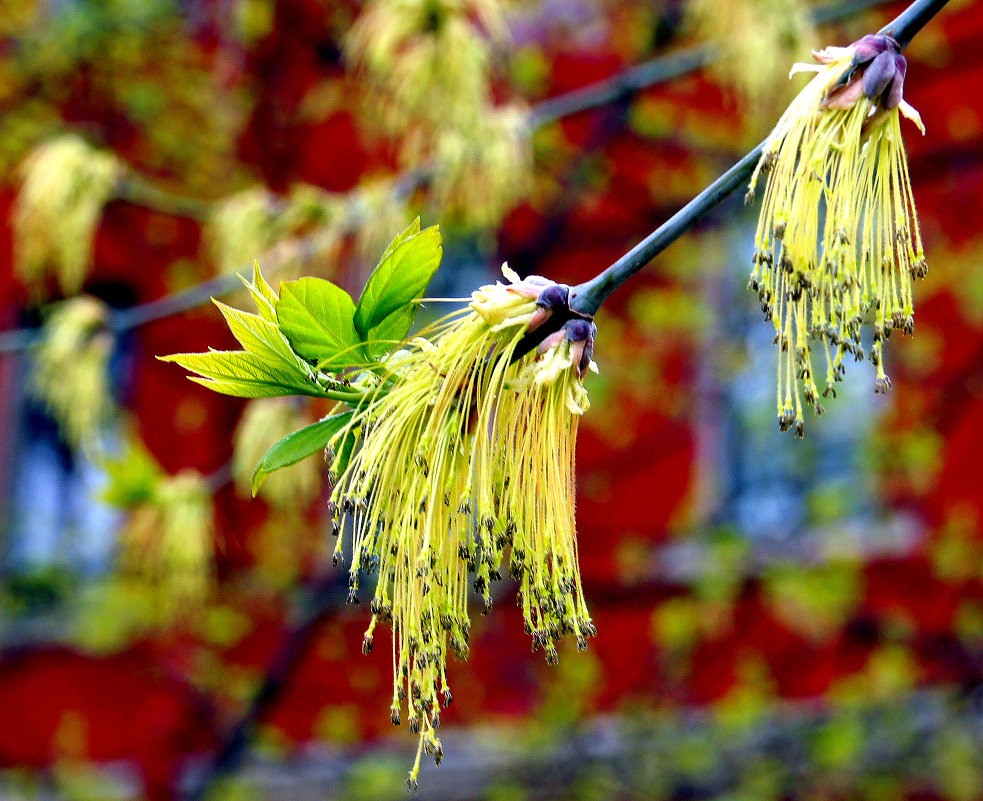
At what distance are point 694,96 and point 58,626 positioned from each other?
3.26m

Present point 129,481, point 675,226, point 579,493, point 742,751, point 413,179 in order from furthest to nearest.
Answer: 1. point 579,493
2. point 742,751
3. point 413,179
4. point 129,481
5. point 675,226

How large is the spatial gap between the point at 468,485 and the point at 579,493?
334 cm

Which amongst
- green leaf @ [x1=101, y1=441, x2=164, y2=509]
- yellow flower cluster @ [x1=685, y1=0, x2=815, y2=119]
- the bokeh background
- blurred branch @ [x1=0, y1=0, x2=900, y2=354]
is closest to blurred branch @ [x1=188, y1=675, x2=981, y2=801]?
the bokeh background

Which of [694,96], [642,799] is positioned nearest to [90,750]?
[642,799]

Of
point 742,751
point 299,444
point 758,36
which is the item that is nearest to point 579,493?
point 742,751

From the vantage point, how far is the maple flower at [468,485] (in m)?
0.65

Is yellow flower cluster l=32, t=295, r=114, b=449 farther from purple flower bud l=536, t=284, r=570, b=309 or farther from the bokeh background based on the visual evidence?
purple flower bud l=536, t=284, r=570, b=309

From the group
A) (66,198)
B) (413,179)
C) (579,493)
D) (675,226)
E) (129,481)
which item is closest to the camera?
(675,226)

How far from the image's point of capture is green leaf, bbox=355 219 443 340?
67 centimetres

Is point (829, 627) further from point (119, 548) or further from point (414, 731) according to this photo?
point (414, 731)

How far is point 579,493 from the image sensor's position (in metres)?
3.96

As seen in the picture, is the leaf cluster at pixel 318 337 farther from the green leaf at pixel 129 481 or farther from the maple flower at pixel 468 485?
the green leaf at pixel 129 481

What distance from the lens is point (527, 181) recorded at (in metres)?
2.18

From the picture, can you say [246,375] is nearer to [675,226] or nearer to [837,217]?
[675,226]
